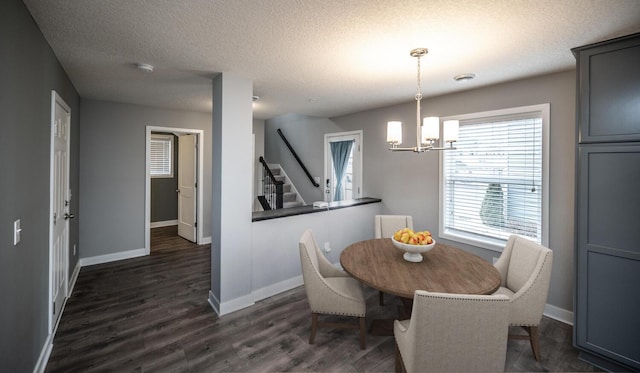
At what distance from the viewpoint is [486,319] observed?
4.42ft

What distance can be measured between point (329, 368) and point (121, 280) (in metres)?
3.01

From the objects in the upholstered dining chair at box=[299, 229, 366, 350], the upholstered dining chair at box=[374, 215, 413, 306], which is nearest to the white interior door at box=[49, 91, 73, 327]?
the upholstered dining chair at box=[299, 229, 366, 350]

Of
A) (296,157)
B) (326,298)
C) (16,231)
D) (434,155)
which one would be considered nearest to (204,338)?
(326,298)

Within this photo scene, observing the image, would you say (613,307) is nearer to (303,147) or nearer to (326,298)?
(326,298)

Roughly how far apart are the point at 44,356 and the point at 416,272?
2814 millimetres

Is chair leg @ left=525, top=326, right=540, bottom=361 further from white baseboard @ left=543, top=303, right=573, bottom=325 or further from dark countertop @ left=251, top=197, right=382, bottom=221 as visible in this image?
dark countertop @ left=251, top=197, right=382, bottom=221

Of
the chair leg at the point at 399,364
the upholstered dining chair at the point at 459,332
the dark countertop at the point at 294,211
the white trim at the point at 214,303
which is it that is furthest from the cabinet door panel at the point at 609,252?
the white trim at the point at 214,303

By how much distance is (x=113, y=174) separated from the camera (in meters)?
4.28

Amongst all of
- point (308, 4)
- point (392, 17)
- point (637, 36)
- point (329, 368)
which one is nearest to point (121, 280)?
point (329, 368)

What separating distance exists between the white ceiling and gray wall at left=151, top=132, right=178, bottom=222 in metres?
3.59

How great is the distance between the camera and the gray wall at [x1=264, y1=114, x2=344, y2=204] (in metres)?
5.64

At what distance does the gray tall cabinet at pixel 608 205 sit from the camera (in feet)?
6.45

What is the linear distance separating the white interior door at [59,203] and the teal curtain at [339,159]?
3781 mm

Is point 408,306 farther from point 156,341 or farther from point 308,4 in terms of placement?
point 308,4
